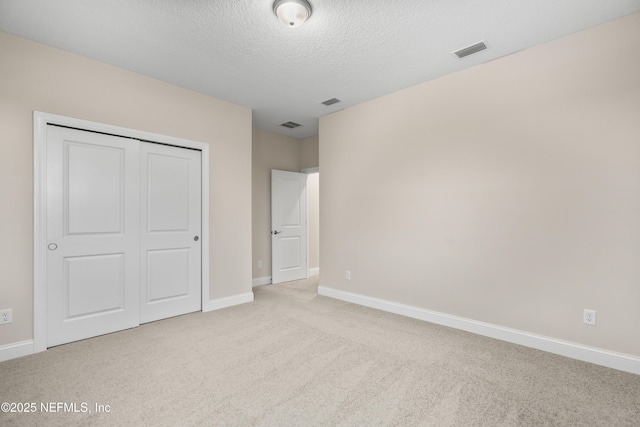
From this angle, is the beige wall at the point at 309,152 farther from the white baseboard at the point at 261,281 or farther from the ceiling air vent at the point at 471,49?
the ceiling air vent at the point at 471,49

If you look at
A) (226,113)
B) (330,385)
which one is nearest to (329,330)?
(330,385)

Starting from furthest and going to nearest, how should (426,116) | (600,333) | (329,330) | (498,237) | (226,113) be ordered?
(226,113), (426,116), (329,330), (498,237), (600,333)

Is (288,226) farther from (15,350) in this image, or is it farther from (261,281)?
(15,350)

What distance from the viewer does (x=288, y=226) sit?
566 centimetres

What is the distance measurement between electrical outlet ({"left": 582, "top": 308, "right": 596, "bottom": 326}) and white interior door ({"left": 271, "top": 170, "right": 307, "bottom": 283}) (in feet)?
13.9

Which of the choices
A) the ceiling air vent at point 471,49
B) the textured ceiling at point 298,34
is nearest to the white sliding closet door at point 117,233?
the textured ceiling at point 298,34

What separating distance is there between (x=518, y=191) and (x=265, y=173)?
393cm

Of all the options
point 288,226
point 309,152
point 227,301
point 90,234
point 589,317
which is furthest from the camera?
point 309,152

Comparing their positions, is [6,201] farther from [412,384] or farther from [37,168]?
[412,384]

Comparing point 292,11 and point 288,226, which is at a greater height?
point 292,11

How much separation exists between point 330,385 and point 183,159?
3.07 m

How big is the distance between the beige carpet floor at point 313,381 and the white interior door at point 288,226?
7.72 feet

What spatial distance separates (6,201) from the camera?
2.56 m

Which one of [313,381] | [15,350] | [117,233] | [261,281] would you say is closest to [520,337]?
[313,381]
